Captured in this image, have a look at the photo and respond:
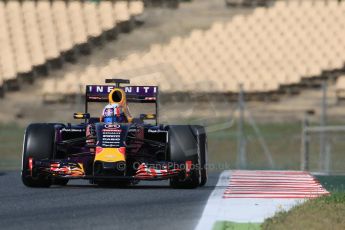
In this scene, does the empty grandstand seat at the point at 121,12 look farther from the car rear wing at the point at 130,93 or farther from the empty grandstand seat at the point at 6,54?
the car rear wing at the point at 130,93

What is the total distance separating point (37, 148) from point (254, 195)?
2.75m

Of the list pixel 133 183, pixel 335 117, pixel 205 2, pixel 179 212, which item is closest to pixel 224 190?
pixel 133 183

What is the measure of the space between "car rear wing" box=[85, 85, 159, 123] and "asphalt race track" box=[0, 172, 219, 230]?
55.0 inches

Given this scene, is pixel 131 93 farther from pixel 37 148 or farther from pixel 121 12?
pixel 121 12

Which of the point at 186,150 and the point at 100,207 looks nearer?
the point at 100,207

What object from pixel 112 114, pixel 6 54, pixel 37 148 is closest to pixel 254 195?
pixel 112 114

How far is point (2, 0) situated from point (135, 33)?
4565 mm

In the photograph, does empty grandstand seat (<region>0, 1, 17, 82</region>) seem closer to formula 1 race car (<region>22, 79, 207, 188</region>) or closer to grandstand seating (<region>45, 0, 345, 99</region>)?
grandstand seating (<region>45, 0, 345, 99</region>)

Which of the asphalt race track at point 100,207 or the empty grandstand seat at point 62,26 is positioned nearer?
the asphalt race track at point 100,207

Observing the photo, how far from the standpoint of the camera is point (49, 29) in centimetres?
3164

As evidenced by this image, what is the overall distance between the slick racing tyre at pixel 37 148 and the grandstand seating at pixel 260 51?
12.4 meters

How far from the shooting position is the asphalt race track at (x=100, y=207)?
8.62 m

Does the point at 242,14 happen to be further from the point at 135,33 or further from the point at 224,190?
the point at 224,190

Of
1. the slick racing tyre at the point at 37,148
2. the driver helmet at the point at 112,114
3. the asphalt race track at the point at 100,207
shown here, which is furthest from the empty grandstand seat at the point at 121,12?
the slick racing tyre at the point at 37,148
